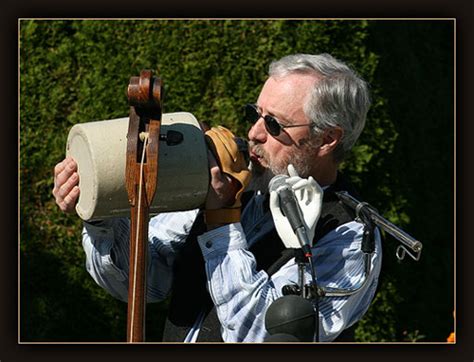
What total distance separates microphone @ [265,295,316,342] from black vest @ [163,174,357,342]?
1.16ft

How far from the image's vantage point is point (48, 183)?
5.44m

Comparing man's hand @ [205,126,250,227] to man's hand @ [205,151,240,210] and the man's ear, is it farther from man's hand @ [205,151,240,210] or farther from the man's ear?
the man's ear

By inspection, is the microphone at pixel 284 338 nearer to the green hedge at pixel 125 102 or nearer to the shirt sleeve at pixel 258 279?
the shirt sleeve at pixel 258 279

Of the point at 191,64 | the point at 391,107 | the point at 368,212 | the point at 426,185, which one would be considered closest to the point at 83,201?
the point at 368,212

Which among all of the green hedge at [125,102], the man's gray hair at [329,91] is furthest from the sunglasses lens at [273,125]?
the green hedge at [125,102]

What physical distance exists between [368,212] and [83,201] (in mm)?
915

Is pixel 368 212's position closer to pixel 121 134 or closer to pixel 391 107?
pixel 121 134

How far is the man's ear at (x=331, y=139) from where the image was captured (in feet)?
11.3

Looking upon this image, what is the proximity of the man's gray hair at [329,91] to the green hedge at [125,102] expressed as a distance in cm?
182

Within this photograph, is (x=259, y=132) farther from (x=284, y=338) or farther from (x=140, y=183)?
(x=284, y=338)

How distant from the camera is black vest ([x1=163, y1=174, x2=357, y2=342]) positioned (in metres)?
3.29

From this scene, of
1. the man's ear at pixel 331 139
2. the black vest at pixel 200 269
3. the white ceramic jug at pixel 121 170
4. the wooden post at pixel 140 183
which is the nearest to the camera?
the wooden post at pixel 140 183

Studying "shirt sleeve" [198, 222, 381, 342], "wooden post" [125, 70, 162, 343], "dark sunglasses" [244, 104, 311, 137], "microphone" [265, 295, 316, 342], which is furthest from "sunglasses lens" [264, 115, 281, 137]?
"microphone" [265, 295, 316, 342]

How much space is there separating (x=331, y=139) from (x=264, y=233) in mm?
409
